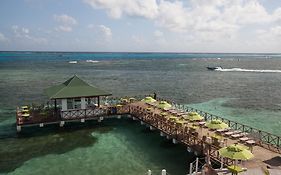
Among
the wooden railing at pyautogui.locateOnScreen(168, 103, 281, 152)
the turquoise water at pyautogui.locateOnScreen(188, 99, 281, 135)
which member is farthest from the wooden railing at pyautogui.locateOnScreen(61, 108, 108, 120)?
the turquoise water at pyautogui.locateOnScreen(188, 99, 281, 135)

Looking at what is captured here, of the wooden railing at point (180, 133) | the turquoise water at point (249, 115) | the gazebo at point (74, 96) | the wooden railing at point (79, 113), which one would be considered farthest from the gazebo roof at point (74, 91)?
the turquoise water at point (249, 115)

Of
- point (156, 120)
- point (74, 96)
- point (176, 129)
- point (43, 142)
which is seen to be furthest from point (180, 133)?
point (43, 142)

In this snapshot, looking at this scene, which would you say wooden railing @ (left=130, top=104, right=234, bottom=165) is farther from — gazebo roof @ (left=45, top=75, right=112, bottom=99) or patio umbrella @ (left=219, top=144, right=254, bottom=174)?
gazebo roof @ (left=45, top=75, right=112, bottom=99)

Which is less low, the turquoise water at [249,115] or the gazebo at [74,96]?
the gazebo at [74,96]

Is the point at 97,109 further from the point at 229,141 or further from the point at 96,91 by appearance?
the point at 229,141

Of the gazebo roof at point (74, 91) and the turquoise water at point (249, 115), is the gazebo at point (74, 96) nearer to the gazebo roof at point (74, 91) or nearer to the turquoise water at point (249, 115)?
the gazebo roof at point (74, 91)

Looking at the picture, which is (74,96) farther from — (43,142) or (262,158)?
(262,158)
